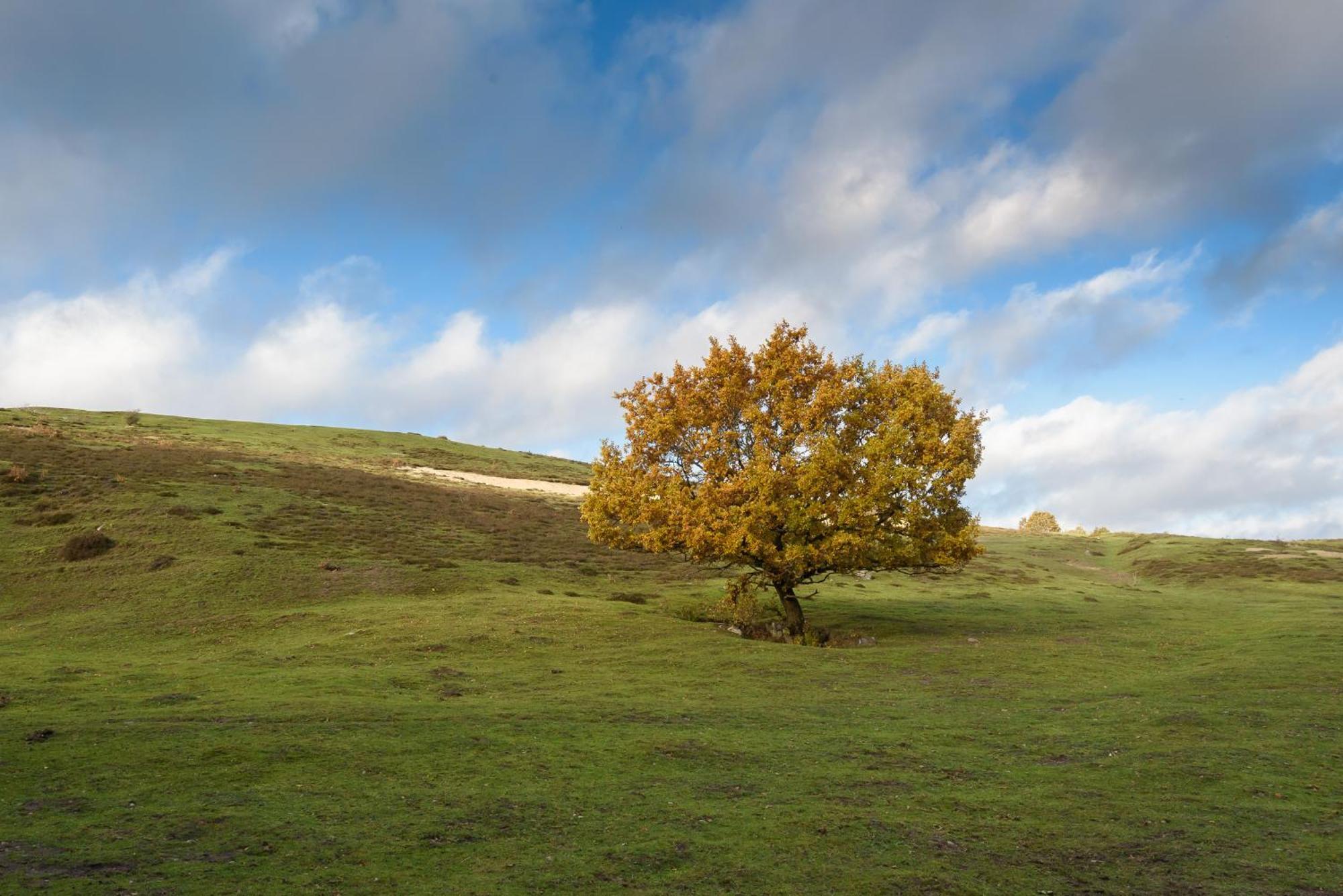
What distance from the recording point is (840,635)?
43.5 metres

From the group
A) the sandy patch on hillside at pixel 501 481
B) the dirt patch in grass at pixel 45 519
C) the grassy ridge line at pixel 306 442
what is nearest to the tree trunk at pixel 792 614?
the dirt patch in grass at pixel 45 519

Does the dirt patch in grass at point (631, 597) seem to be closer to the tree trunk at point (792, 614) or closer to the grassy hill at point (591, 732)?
the grassy hill at point (591, 732)

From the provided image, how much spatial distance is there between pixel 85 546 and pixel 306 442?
75.5 metres

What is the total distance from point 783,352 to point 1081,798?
92.4 ft

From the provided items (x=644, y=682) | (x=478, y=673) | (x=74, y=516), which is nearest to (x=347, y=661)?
(x=478, y=673)

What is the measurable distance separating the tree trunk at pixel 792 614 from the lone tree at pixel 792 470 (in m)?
0.10

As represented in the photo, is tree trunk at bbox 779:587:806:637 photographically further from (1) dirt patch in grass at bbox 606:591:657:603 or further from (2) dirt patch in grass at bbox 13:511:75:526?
(2) dirt patch in grass at bbox 13:511:75:526

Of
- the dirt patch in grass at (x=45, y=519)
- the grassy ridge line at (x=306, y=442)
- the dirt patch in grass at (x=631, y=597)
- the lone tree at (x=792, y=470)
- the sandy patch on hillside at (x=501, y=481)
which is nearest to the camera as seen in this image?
the lone tree at (x=792, y=470)

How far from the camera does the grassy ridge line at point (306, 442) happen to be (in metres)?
96.2

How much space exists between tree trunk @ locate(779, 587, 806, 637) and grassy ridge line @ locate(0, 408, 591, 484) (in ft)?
235

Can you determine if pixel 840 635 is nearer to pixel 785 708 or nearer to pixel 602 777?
pixel 785 708

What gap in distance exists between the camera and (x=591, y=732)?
22.4 m

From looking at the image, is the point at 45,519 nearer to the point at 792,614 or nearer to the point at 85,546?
the point at 85,546

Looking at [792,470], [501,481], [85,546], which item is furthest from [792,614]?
[501,481]
